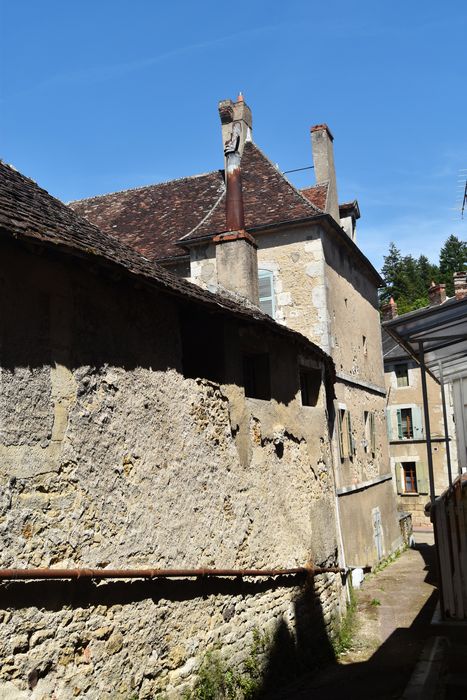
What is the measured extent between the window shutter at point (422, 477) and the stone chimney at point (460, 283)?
24.8 ft

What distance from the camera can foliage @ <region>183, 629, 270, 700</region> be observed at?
6177 millimetres

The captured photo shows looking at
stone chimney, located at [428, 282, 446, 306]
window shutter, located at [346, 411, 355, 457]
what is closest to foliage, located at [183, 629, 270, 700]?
window shutter, located at [346, 411, 355, 457]

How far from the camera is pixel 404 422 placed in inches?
1088

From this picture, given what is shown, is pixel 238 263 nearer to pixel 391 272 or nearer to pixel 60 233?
pixel 60 233

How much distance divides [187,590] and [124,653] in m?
1.03

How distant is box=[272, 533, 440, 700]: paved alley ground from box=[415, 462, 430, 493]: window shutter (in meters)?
10.6

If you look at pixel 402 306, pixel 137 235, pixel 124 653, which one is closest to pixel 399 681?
pixel 124 653

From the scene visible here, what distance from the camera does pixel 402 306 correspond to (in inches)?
2009

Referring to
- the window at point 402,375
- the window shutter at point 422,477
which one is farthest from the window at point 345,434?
the window at point 402,375

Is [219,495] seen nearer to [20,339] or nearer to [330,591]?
[20,339]

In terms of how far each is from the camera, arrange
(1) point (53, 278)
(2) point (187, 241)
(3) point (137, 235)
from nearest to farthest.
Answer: (1) point (53, 278) < (2) point (187, 241) < (3) point (137, 235)

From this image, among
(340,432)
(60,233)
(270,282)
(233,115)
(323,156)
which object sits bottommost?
(340,432)

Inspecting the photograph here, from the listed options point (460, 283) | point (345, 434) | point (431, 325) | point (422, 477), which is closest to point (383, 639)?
point (345, 434)

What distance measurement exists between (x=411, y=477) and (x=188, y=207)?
16.1 metres
